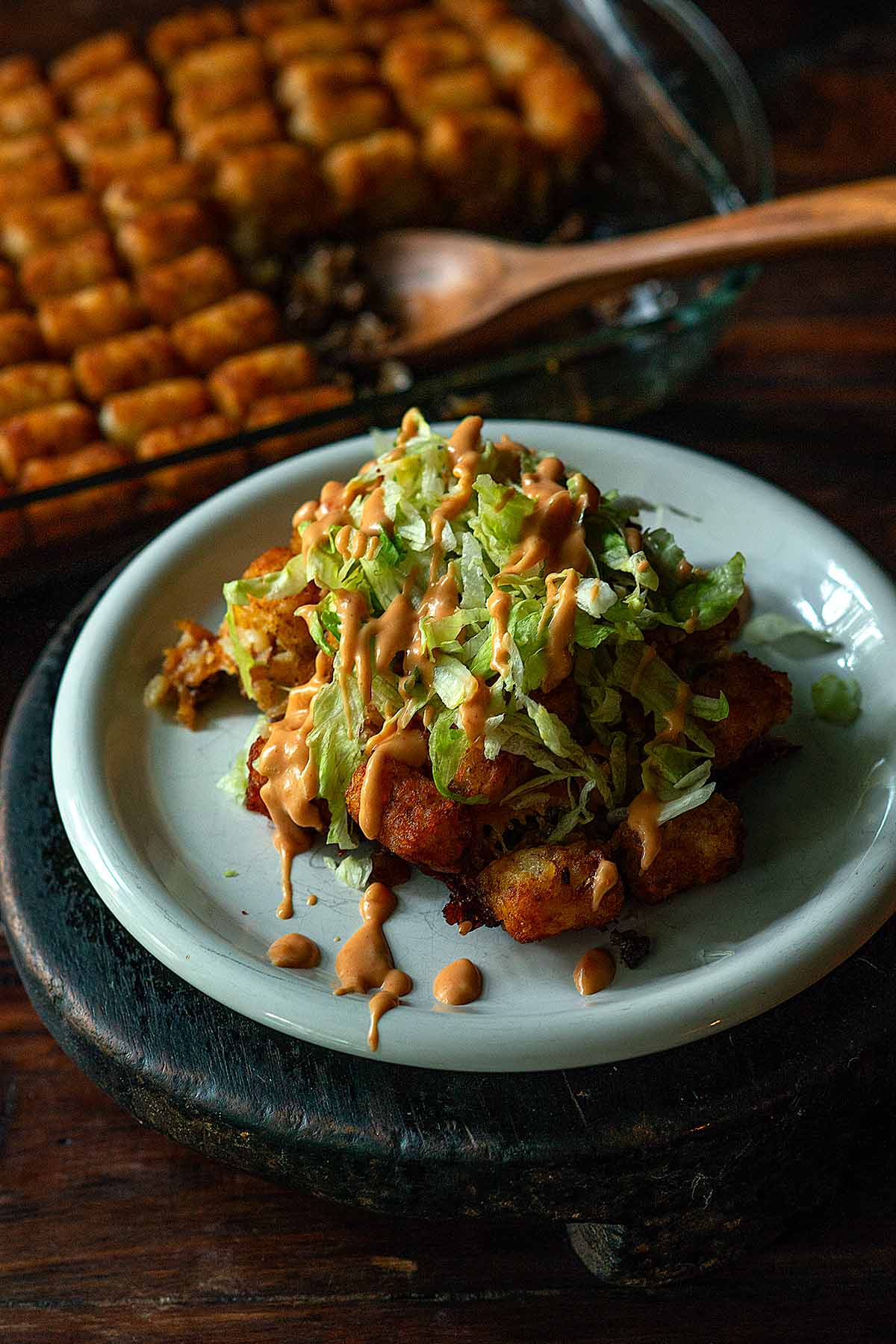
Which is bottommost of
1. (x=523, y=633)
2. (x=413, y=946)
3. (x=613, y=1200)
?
(x=613, y=1200)

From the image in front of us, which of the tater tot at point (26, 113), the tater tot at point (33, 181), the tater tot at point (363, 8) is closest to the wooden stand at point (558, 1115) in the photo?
the tater tot at point (33, 181)

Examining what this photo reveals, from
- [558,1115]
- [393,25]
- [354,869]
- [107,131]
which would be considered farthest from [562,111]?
[558,1115]

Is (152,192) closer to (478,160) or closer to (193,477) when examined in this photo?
(478,160)

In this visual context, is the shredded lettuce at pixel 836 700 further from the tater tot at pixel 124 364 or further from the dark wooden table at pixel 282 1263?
the tater tot at pixel 124 364

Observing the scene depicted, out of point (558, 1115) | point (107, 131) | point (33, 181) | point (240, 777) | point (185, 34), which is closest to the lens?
point (558, 1115)

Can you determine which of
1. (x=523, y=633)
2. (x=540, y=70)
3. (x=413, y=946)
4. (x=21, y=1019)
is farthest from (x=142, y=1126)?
(x=540, y=70)

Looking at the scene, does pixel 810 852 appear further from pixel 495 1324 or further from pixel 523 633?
pixel 495 1324
